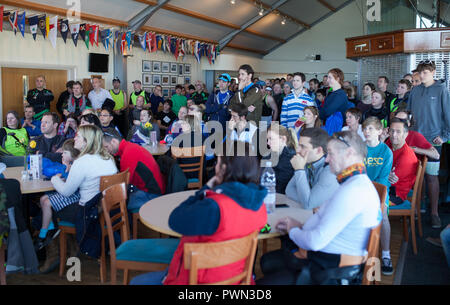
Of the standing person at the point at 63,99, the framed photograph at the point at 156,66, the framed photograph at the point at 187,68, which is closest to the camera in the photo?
the standing person at the point at 63,99

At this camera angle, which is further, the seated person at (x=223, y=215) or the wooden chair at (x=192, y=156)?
the wooden chair at (x=192, y=156)

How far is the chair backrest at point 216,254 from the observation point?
1890 mm

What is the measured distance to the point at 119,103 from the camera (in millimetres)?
9930

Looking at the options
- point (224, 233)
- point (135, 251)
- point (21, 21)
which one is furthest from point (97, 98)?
point (224, 233)

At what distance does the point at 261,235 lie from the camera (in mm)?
2422

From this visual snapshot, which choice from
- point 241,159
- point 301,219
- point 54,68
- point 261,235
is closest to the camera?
point 241,159

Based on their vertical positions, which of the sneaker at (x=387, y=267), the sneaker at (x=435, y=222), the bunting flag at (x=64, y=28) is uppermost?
the bunting flag at (x=64, y=28)

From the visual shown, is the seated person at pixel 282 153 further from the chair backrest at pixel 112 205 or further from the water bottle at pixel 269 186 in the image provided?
the chair backrest at pixel 112 205

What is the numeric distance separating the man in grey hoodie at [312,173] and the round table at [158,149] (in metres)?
2.73

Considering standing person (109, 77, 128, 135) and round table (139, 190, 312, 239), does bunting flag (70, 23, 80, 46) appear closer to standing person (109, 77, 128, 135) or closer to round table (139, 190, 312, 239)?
standing person (109, 77, 128, 135)

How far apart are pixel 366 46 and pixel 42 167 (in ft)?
22.8

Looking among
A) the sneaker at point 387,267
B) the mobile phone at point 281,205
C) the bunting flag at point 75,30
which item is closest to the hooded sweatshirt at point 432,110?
the sneaker at point 387,267
